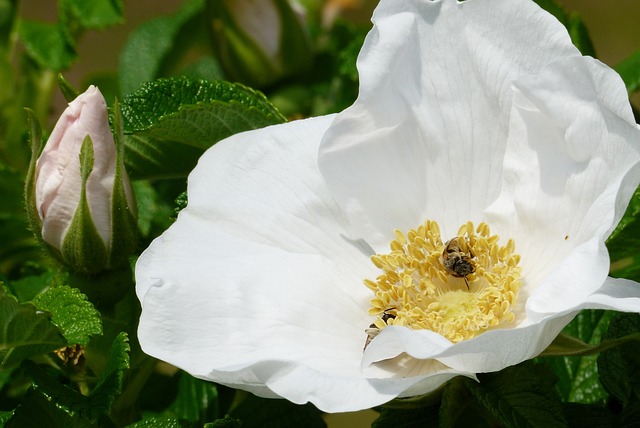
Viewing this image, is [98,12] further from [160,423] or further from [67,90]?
[160,423]

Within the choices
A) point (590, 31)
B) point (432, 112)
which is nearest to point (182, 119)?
point (432, 112)

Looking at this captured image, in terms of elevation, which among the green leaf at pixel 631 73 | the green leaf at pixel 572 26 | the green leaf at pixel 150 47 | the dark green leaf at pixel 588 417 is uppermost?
the green leaf at pixel 572 26

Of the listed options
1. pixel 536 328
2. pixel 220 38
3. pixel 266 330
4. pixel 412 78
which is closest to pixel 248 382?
pixel 266 330

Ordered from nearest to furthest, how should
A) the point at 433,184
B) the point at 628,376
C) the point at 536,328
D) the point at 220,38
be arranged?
1. the point at 536,328
2. the point at 628,376
3. the point at 433,184
4. the point at 220,38

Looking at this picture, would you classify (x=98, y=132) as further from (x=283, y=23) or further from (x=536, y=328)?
(x=283, y=23)

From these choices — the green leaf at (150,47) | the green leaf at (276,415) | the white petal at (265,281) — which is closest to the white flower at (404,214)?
the white petal at (265,281)

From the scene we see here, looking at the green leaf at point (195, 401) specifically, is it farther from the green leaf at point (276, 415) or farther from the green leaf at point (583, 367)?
the green leaf at point (583, 367)

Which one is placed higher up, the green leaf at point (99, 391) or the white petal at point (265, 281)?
the white petal at point (265, 281)
